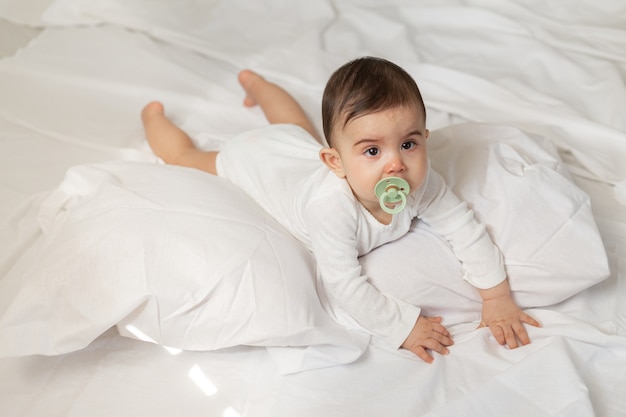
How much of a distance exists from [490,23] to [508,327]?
3.24 ft

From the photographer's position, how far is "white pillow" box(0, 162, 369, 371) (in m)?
1.03

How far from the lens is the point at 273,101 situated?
1.55 m

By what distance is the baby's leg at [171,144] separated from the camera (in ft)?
4.65

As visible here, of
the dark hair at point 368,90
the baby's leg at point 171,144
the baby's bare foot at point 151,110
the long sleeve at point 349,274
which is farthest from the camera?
the baby's bare foot at point 151,110

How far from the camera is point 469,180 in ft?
3.99

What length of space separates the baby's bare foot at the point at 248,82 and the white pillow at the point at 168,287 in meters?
0.55

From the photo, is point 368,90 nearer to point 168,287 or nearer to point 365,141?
point 365,141

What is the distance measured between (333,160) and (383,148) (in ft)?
0.35

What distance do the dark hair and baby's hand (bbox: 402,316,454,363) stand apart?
360 millimetres

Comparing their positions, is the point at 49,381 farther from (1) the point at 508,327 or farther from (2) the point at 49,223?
(1) the point at 508,327

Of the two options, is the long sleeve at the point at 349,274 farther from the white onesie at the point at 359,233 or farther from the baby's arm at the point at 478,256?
the baby's arm at the point at 478,256

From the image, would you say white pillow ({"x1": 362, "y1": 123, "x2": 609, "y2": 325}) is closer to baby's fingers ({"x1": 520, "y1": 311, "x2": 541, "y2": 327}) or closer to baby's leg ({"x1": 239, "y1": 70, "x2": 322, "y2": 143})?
baby's fingers ({"x1": 520, "y1": 311, "x2": 541, "y2": 327})

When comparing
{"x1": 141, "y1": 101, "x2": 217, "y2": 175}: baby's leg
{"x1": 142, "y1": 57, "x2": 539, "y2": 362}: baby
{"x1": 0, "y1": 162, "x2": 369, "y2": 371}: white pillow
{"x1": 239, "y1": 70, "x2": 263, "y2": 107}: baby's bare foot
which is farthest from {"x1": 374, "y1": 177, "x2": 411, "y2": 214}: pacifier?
{"x1": 239, "y1": 70, "x2": 263, "y2": 107}: baby's bare foot

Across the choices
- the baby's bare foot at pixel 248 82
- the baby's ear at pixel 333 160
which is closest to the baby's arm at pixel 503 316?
the baby's ear at pixel 333 160
